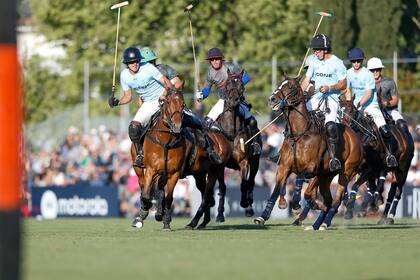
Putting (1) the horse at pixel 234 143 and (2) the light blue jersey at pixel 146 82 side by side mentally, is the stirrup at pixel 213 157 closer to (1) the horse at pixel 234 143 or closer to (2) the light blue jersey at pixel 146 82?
(1) the horse at pixel 234 143

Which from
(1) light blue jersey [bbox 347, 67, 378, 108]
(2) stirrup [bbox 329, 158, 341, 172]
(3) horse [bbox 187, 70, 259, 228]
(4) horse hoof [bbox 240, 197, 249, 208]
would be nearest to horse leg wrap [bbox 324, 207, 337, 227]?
(2) stirrup [bbox 329, 158, 341, 172]

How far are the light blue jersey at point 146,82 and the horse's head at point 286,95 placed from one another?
184 centimetres

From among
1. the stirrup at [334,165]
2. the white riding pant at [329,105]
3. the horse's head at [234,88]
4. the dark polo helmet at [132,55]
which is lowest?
the stirrup at [334,165]

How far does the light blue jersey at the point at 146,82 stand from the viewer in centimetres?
1945

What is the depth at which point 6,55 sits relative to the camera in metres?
7.34

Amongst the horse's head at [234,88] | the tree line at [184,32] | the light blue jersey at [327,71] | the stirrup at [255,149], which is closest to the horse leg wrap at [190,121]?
the horse's head at [234,88]

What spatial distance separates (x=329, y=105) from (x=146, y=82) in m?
2.93

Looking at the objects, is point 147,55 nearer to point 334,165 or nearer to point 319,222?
point 334,165

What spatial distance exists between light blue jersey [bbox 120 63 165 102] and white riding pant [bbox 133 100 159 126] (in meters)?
0.06

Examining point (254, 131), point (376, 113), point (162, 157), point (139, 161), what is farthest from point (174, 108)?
point (376, 113)

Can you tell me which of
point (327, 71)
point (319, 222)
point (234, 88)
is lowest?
point (319, 222)

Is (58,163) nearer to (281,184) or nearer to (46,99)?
(281,184)

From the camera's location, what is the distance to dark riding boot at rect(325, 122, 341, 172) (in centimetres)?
1941

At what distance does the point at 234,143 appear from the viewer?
70.8 feet
